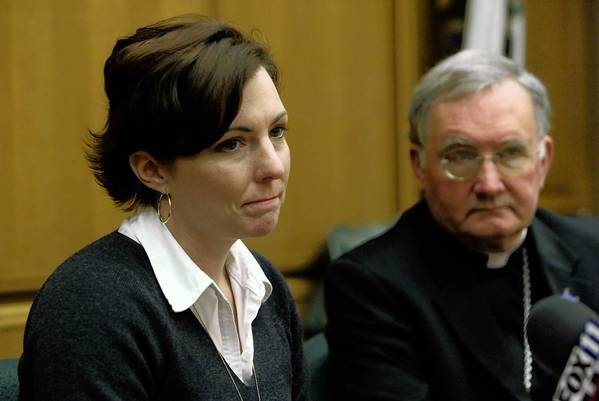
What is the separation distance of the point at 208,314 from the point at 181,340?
0.07m

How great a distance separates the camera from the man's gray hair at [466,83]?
179 cm

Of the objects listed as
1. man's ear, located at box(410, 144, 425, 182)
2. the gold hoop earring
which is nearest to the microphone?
the gold hoop earring

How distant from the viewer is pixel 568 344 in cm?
100

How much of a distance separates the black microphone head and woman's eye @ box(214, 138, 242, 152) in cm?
45

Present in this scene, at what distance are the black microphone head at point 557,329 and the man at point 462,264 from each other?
1.84 feet

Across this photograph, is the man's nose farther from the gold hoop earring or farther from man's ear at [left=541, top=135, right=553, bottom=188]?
the gold hoop earring

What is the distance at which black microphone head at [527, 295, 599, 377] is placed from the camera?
3.27 ft

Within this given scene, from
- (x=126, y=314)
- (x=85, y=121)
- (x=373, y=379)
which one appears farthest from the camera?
(x=85, y=121)

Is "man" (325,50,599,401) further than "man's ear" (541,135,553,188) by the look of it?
No

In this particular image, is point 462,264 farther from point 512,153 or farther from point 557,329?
point 557,329

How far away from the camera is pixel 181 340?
1164 millimetres

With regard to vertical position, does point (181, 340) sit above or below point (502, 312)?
above

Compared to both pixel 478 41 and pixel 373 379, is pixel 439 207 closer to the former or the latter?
pixel 373 379

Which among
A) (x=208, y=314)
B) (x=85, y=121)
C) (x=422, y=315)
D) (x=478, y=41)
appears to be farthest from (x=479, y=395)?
(x=478, y=41)
